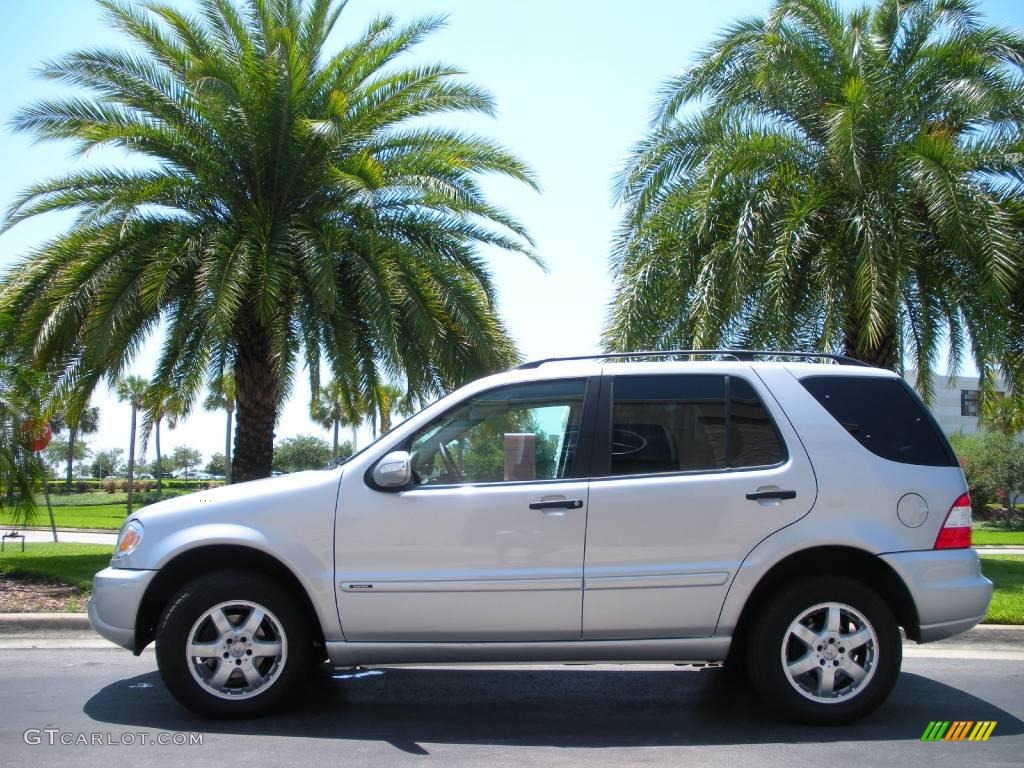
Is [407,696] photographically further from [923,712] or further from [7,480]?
[7,480]

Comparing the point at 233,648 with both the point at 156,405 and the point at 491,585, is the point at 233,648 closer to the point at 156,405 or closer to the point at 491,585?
the point at 491,585

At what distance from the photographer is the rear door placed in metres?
5.41

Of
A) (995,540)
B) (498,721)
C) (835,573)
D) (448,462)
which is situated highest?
(448,462)

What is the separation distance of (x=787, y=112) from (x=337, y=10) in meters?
6.40

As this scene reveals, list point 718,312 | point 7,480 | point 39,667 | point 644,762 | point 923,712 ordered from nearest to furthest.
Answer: point 644,762
point 923,712
point 39,667
point 7,480
point 718,312

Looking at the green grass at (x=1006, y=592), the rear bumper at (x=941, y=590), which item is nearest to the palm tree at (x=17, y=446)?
the rear bumper at (x=941, y=590)

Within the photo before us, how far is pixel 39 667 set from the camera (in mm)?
7051

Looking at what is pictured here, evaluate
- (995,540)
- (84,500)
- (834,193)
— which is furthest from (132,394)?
(834,193)

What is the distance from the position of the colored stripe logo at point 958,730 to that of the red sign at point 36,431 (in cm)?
928

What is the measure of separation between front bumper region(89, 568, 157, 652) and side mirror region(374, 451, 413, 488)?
4.45ft

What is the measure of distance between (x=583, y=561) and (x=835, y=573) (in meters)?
1.44

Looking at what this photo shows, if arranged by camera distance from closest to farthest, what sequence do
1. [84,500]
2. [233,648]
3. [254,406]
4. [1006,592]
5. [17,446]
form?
[233,648] < [1006,592] < [17,446] < [254,406] < [84,500]

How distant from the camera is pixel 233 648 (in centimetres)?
550

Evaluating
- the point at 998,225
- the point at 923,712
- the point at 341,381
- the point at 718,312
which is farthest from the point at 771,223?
the point at 923,712
